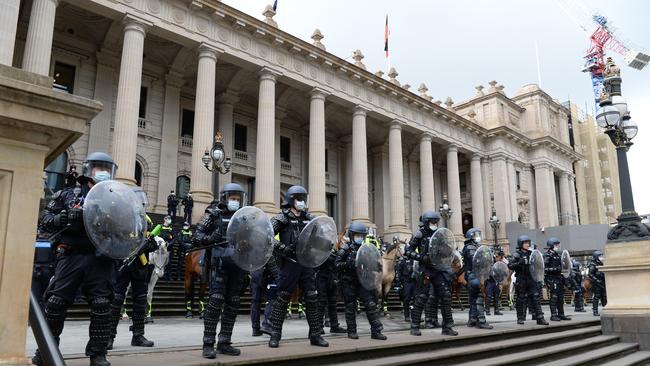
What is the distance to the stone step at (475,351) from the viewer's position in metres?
5.86

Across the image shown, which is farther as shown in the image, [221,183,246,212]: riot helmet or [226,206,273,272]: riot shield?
[221,183,246,212]: riot helmet

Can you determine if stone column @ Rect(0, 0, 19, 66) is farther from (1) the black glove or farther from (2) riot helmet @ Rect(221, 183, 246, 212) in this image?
(1) the black glove

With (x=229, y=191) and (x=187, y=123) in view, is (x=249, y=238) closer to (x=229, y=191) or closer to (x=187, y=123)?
(x=229, y=191)

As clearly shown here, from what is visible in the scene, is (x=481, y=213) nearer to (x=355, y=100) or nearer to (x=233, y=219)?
(x=355, y=100)

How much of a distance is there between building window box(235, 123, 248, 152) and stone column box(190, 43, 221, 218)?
747cm

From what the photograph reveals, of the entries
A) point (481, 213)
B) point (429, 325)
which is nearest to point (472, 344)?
point (429, 325)

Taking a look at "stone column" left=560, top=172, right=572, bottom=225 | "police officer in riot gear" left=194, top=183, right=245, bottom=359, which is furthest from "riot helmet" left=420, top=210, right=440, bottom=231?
"stone column" left=560, top=172, right=572, bottom=225

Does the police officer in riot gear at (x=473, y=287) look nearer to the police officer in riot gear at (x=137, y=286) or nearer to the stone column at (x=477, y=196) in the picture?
the police officer in riot gear at (x=137, y=286)

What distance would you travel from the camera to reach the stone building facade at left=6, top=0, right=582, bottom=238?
20188 millimetres

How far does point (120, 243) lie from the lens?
4148 mm

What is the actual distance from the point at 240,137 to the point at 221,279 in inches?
959

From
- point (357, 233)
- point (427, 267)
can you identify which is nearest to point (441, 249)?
point (427, 267)

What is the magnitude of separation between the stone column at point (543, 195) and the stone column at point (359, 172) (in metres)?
20.7

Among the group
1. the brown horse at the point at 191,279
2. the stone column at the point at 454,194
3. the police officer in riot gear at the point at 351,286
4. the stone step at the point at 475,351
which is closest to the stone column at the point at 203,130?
the brown horse at the point at 191,279
